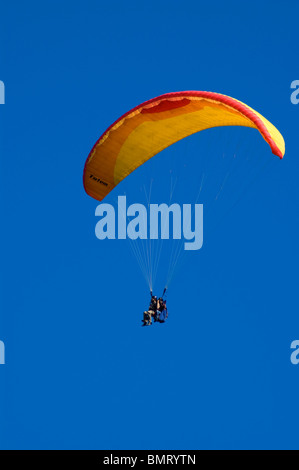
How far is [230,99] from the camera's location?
65.2 feet

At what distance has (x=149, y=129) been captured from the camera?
22.9 m

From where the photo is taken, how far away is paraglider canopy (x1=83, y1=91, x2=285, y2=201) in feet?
69.1

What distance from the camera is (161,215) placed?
26234 millimetres

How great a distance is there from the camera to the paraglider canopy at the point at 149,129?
69.1 ft
